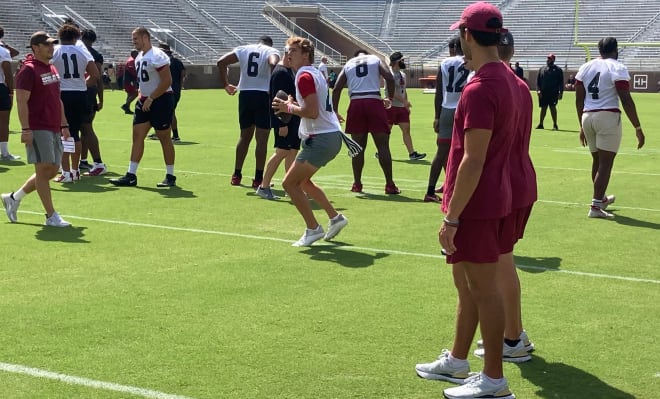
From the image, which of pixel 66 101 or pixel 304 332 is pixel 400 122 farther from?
pixel 304 332

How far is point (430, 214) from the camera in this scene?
1129 centimetres

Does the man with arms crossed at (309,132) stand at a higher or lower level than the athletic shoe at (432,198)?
higher

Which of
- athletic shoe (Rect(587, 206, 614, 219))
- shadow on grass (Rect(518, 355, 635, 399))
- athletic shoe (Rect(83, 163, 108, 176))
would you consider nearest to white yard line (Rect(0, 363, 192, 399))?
shadow on grass (Rect(518, 355, 635, 399))

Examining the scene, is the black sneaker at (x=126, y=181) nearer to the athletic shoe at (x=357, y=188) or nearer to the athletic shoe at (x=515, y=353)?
the athletic shoe at (x=357, y=188)

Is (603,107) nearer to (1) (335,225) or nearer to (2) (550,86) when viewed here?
(1) (335,225)

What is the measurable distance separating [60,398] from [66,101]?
374 inches

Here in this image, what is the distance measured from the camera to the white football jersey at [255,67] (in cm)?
1348

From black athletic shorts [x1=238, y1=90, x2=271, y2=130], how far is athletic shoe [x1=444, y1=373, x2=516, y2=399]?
8778 mm

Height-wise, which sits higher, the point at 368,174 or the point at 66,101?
the point at 66,101

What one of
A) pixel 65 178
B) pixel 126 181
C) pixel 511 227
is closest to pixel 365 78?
pixel 126 181

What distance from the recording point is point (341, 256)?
881 cm

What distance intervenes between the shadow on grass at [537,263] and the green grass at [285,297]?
41 millimetres

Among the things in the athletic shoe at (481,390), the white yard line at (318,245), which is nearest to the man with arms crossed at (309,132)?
the white yard line at (318,245)

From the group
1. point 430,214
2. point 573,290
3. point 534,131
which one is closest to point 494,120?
point 573,290
